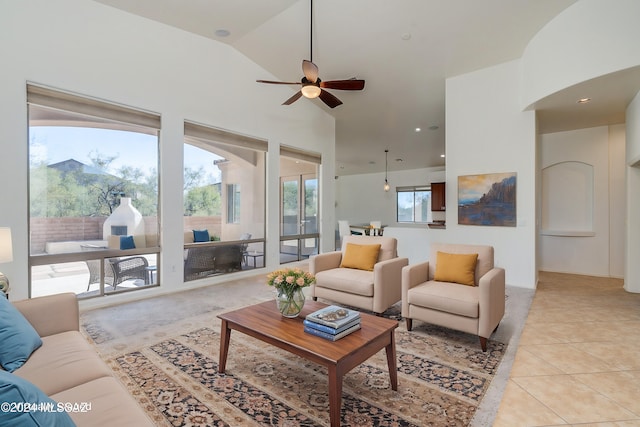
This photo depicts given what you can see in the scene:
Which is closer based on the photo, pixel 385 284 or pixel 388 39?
pixel 385 284

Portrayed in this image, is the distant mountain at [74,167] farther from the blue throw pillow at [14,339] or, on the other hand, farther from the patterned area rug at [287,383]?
the blue throw pillow at [14,339]

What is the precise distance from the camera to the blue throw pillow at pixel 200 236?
496 centimetres

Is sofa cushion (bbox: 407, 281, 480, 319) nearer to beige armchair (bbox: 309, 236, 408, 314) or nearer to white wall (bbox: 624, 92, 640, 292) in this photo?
beige armchair (bbox: 309, 236, 408, 314)

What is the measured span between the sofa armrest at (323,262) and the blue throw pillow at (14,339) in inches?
105

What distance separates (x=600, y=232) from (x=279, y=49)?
651 centimetres

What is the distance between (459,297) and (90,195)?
4.33 m

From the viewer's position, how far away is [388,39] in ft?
14.6

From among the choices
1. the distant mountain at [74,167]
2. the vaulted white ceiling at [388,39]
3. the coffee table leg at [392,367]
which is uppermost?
the vaulted white ceiling at [388,39]

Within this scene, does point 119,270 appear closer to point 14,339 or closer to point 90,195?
point 90,195

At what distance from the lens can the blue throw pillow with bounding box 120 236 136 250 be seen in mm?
4160

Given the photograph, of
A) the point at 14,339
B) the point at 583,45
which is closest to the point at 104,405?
the point at 14,339

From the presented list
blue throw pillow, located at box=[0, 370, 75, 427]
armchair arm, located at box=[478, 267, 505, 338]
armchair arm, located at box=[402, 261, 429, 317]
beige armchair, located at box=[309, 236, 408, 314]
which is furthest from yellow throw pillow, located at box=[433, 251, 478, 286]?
blue throw pillow, located at box=[0, 370, 75, 427]

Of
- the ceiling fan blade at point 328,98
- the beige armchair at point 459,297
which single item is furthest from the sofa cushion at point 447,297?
the ceiling fan blade at point 328,98

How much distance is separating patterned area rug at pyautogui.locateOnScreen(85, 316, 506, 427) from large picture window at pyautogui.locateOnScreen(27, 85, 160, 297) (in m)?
1.25
